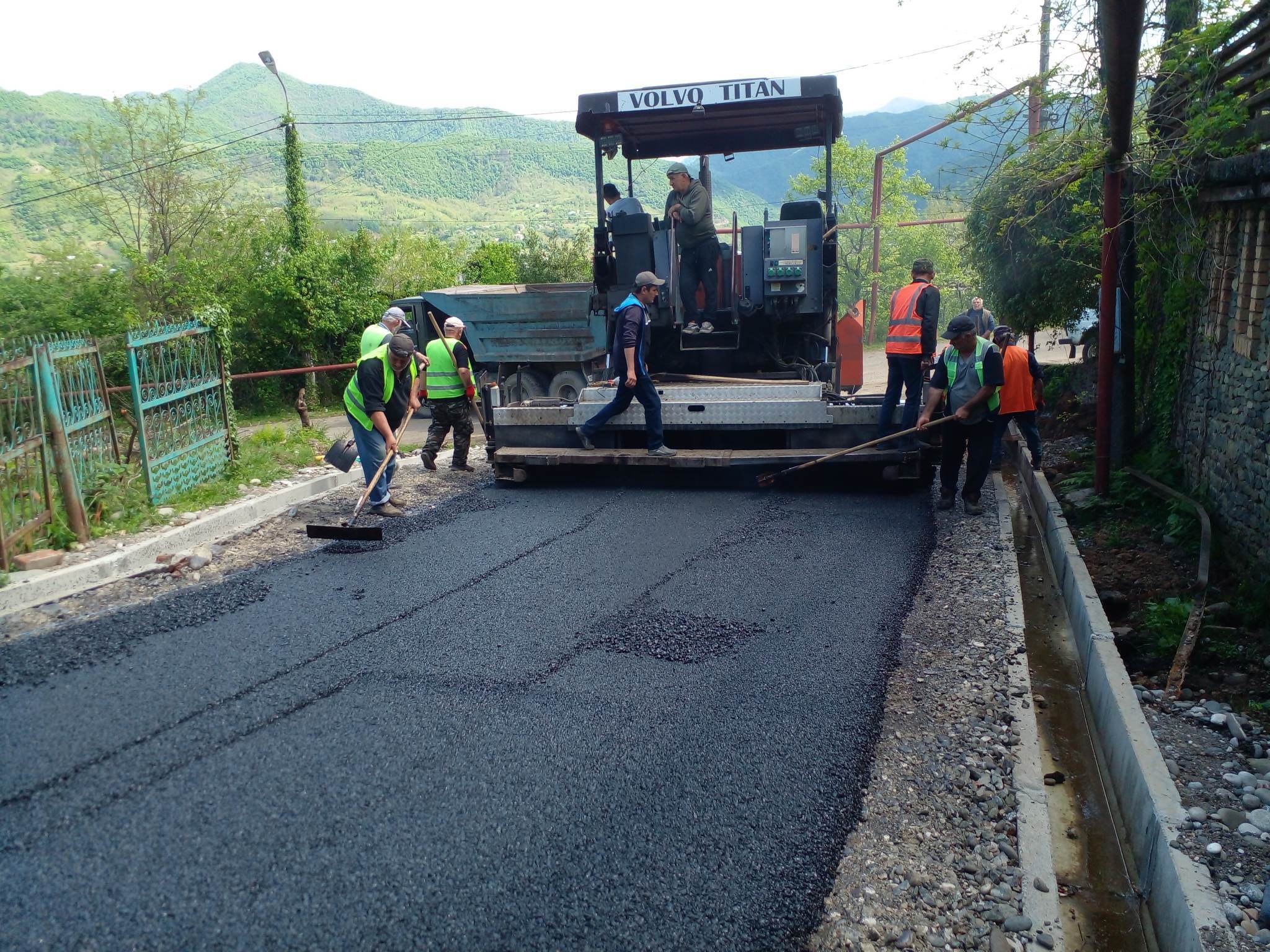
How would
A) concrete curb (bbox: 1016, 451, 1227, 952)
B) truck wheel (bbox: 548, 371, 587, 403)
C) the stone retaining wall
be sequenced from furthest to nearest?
truck wheel (bbox: 548, 371, 587, 403) < the stone retaining wall < concrete curb (bbox: 1016, 451, 1227, 952)

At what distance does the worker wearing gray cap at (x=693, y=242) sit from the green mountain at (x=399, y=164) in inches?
1628

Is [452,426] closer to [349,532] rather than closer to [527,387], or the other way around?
[349,532]

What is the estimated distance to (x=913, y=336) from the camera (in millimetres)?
7398

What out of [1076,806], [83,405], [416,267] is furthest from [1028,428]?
[416,267]

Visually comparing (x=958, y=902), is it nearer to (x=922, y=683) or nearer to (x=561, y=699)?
(x=922, y=683)

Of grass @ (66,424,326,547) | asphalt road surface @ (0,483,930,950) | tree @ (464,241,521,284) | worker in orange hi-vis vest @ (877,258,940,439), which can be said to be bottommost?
asphalt road surface @ (0,483,930,950)

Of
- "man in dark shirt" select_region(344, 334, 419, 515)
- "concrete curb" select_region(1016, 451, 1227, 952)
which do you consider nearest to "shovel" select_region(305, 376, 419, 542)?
"man in dark shirt" select_region(344, 334, 419, 515)

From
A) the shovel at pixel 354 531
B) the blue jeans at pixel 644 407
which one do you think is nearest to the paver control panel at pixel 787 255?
the blue jeans at pixel 644 407

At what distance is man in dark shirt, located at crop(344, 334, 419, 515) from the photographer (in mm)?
6961

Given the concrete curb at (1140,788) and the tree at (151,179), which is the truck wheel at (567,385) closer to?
the concrete curb at (1140,788)

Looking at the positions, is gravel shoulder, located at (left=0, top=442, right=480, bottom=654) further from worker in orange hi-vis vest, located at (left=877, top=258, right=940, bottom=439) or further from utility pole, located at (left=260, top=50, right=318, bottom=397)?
utility pole, located at (left=260, top=50, right=318, bottom=397)

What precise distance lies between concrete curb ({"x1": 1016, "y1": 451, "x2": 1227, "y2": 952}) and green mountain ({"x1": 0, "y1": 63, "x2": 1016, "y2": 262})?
4601cm

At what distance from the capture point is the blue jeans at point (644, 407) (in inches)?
294

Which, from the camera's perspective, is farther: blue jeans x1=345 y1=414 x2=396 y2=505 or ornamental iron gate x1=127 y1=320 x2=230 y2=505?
ornamental iron gate x1=127 y1=320 x2=230 y2=505
